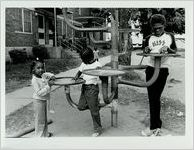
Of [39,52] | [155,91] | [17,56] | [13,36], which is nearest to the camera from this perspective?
[155,91]

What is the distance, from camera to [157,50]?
3.60m

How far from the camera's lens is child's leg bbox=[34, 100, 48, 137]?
3.57 metres

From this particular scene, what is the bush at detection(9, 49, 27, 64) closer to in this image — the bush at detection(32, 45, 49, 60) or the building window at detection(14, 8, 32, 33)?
the building window at detection(14, 8, 32, 33)

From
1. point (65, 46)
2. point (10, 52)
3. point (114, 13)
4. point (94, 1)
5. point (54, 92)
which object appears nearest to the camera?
point (94, 1)

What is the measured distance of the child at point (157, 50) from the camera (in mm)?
3539

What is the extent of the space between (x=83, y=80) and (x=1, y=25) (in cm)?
116

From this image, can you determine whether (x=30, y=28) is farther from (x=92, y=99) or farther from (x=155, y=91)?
(x=155, y=91)

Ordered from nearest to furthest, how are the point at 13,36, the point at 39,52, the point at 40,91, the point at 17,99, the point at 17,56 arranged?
the point at 40,91 → the point at 17,99 → the point at 17,56 → the point at 13,36 → the point at 39,52

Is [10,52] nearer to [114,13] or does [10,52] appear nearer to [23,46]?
[23,46]

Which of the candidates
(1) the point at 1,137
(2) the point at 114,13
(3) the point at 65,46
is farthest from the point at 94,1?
(3) the point at 65,46

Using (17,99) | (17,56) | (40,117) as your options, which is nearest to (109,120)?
(40,117)

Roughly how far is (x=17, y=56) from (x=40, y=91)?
23.6 feet

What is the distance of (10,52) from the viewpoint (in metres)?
10.1

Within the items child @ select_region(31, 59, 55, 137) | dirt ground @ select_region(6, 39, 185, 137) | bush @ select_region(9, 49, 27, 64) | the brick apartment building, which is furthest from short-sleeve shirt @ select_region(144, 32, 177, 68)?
bush @ select_region(9, 49, 27, 64)
